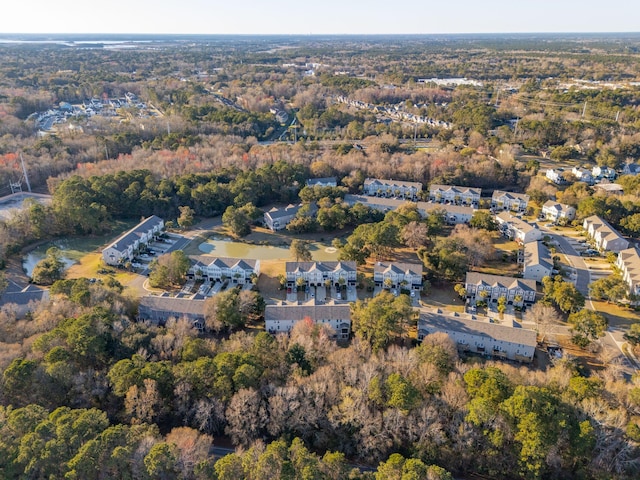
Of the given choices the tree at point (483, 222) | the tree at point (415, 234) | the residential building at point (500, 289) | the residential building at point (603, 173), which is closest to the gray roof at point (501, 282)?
the residential building at point (500, 289)

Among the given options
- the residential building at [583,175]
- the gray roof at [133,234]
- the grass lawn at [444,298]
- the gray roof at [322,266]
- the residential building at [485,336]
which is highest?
the residential building at [583,175]

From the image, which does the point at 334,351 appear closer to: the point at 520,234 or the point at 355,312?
the point at 355,312

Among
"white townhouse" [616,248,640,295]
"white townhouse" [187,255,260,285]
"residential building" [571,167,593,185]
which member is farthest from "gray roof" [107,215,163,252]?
"residential building" [571,167,593,185]

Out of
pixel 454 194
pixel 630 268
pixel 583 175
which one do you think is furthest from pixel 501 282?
pixel 583 175

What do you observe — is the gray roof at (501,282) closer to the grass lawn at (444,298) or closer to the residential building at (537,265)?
the grass lawn at (444,298)

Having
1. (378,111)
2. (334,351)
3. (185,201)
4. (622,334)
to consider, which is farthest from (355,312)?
(378,111)

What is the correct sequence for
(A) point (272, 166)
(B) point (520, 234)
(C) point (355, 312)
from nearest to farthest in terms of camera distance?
1. (C) point (355, 312)
2. (B) point (520, 234)
3. (A) point (272, 166)

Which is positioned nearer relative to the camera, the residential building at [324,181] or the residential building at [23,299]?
the residential building at [23,299]
